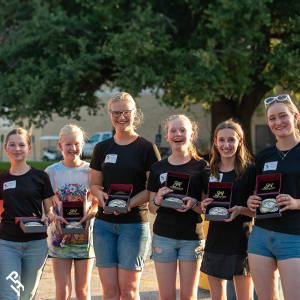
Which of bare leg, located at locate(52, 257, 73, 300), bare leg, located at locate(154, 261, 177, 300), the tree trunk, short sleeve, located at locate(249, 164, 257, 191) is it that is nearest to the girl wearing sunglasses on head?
short sleeve, located at locate(249, 164, 257, 191)

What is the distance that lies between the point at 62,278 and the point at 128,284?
0.64 meters

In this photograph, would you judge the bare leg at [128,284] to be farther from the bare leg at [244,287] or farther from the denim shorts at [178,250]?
the bare leg at [244,287]

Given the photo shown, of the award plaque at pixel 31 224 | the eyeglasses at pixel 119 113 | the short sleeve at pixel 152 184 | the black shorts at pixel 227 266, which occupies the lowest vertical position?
the black shorts at pixel 227 266

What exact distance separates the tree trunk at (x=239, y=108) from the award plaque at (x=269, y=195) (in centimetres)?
1272

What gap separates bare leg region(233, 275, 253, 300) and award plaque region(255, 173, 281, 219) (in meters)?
0.62

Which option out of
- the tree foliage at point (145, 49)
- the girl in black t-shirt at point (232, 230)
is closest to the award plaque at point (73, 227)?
the girl in black t-shirt at point (232, 230)

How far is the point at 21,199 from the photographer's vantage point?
11.0 ft

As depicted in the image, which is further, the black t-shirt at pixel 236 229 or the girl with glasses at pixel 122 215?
the girl with glasses at pixel 122 215

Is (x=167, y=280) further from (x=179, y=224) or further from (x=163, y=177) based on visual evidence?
(x=163, y=177)

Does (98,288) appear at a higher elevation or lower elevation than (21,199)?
lower

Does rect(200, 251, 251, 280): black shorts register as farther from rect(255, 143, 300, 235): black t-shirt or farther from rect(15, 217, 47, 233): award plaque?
rect(15, 217, 47, 233): award plaque

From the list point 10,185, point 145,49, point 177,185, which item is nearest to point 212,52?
point 145,49

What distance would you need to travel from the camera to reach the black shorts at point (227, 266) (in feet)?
10.2

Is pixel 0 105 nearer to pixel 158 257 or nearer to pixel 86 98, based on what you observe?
pixel 86 98
